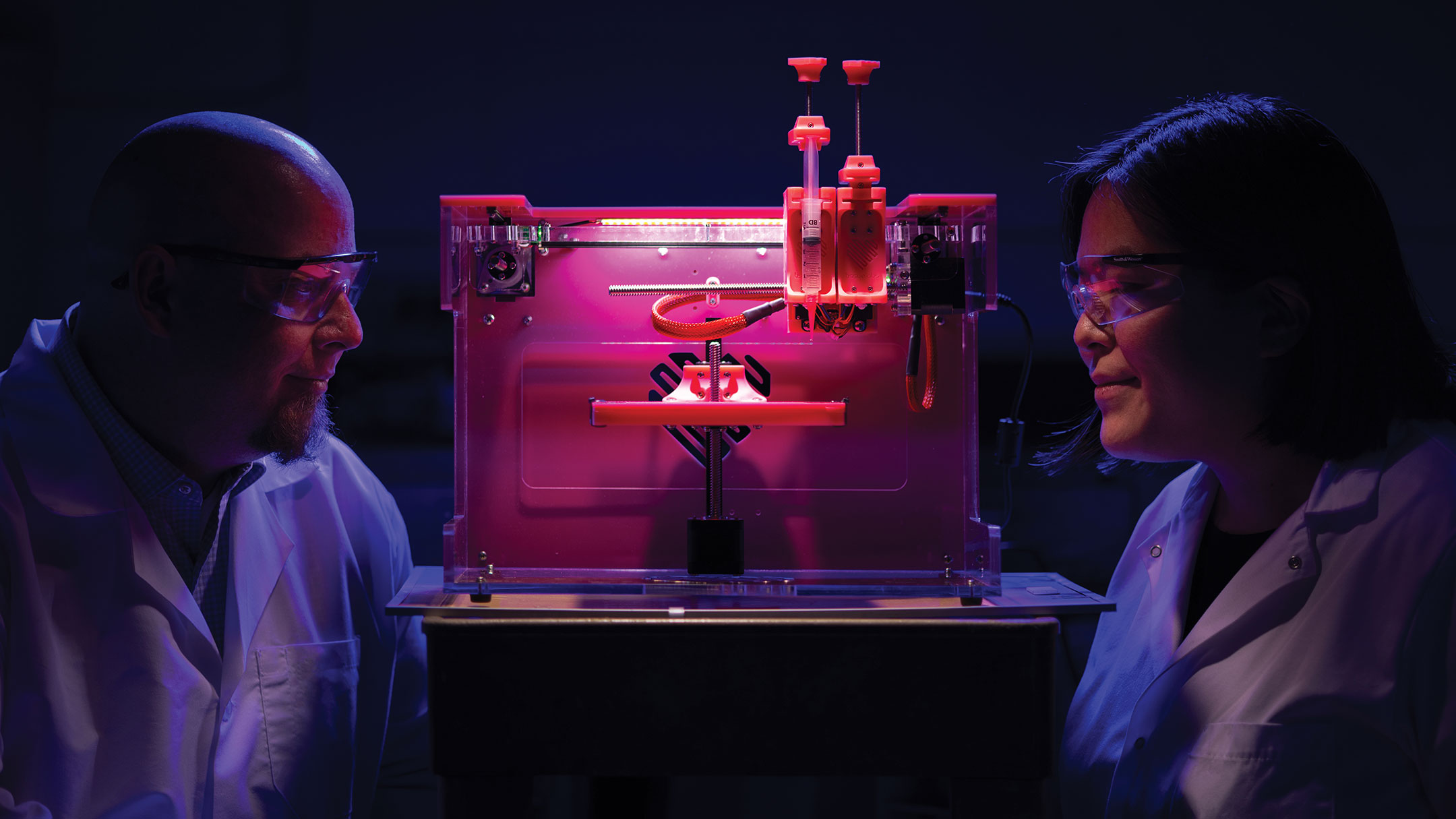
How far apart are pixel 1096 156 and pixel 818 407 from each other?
53cm

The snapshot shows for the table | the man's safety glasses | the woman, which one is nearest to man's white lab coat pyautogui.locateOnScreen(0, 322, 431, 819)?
the man's safety glasses

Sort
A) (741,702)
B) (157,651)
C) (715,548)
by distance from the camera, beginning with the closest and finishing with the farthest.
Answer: (741,702) < (157,651) < (715,548)

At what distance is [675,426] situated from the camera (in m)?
1.27

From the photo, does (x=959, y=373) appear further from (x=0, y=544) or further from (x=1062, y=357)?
(x=0, y=544)

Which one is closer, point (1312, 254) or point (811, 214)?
point (1312, 254)

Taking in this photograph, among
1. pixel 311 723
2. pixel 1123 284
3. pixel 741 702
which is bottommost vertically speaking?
pixel 311 723

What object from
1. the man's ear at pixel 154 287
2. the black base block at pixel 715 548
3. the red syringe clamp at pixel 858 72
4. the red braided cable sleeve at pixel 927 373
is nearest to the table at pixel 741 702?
the black base block at pixel 715 548

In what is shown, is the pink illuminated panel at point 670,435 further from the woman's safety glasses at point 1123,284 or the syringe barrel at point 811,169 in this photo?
the woman's safety glasses at point 1123,284

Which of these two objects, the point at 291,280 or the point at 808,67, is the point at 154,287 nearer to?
the point at 291,280

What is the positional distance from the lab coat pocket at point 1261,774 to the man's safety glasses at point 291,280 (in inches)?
50.9

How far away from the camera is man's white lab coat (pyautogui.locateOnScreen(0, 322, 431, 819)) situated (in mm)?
1059

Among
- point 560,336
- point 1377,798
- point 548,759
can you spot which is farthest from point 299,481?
point 1377,798

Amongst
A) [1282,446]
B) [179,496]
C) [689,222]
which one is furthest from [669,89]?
[1282,446]

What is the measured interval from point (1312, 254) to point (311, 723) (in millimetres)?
1539
